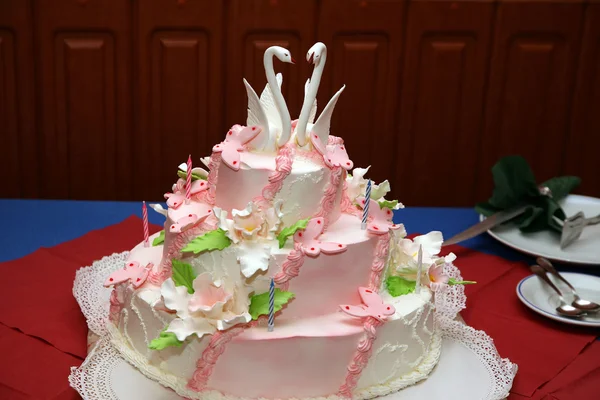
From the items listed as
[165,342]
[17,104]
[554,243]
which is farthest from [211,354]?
[17,104]

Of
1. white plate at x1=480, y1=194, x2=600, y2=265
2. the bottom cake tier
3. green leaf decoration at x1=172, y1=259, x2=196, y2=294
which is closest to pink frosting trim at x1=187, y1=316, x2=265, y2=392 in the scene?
the bottom cake tier

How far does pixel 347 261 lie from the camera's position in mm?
1552

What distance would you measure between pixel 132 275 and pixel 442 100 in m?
2.17

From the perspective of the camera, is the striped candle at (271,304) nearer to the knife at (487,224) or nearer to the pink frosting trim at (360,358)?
the pink frosting trim at (360,358)

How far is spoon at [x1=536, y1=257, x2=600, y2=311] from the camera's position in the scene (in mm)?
1852

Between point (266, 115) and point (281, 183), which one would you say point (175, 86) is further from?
point (281, 183)

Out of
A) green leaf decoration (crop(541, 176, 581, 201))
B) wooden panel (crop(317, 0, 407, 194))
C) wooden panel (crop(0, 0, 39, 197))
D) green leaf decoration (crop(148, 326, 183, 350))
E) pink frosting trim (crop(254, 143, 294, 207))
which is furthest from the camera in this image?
wooden panel (crop(317, 0, 407, 194))

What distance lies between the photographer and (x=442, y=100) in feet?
11.4

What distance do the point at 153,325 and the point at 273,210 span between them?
0.35m

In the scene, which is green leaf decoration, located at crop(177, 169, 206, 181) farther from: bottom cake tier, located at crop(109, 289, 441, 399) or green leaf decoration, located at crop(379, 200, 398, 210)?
green leaf decoration, located at crop(379, 200, 398, 210)

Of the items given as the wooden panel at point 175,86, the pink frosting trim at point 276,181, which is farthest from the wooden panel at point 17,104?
the pink frosting trim at point 276,181

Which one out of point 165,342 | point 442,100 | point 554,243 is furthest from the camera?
point 442,100

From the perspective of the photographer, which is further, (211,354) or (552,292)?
(552,292)

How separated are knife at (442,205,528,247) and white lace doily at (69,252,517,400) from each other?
12.4 inches
